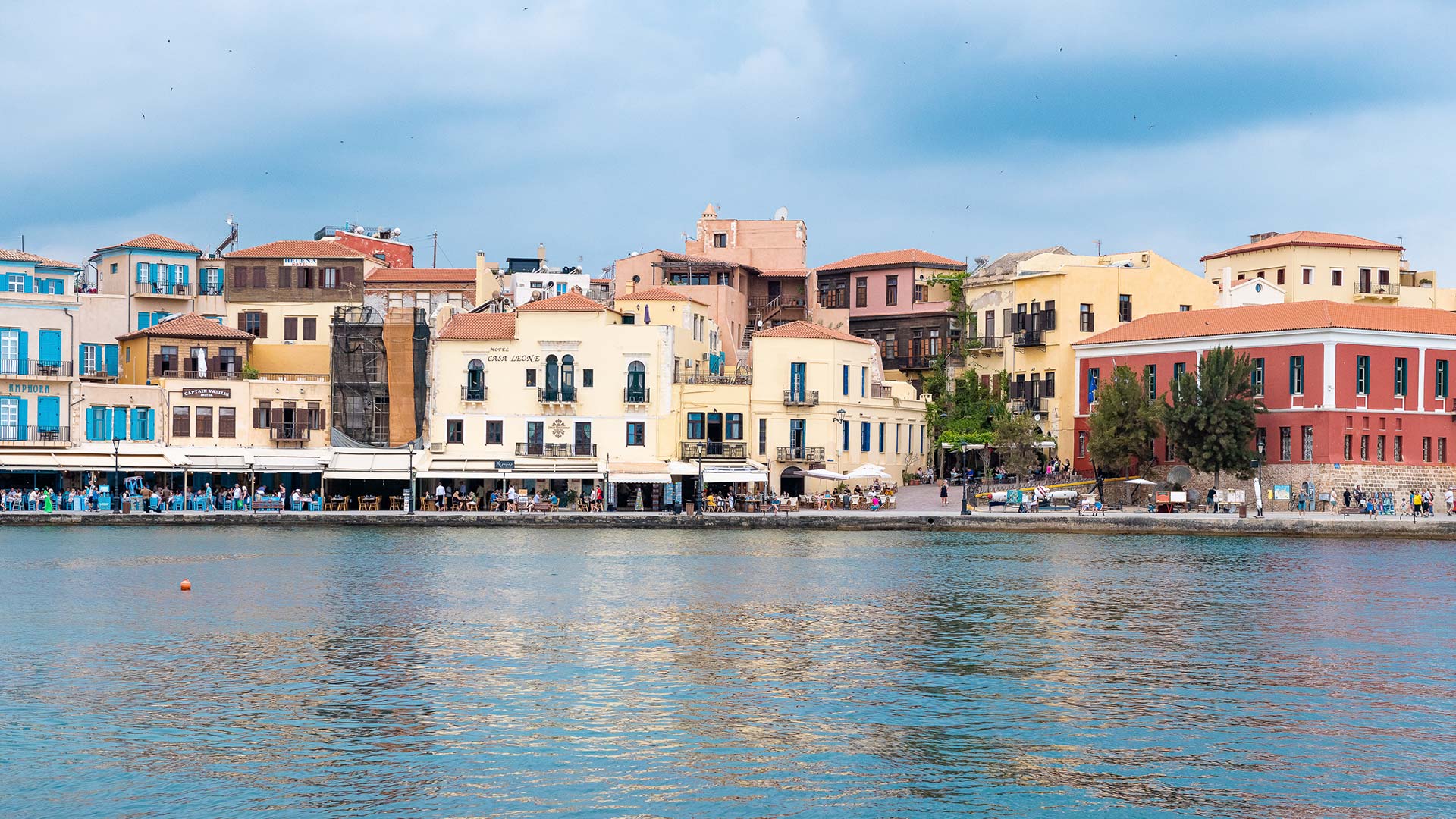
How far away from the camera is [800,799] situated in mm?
16359

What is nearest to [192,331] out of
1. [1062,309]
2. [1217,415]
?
[1062,309]

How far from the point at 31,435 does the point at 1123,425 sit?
3972cm

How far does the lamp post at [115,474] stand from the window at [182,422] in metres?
2.03

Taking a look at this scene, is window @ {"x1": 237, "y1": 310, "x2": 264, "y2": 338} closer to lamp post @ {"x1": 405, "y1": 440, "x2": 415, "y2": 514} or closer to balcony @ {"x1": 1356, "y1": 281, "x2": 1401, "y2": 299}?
lamp post @ {"x1": 405, "y1": 440, "x2": 415, "y2": 514}

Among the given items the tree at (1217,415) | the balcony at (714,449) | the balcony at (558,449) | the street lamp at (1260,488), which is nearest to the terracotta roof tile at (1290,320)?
the tree at (1217,415)

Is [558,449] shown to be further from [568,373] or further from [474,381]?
[474,381]

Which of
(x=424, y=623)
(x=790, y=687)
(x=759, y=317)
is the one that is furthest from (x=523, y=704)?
(x=759, y=317)

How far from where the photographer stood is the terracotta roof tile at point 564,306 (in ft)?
195

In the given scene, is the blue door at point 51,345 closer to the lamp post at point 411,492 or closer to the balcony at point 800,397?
the lamp post at point 411,492

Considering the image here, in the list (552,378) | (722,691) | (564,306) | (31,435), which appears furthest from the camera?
(564,306)

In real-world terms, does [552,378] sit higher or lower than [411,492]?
higher

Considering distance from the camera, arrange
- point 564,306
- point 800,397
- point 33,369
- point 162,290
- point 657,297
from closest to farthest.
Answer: point 33,369, point 564,306, point 800,397, point 657,297, point 162,290

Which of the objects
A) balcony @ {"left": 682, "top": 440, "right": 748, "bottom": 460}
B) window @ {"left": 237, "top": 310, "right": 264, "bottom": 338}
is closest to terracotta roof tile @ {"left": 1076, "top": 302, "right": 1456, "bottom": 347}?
balcony @ {"left": 682, "top": 440, "right": 748, "bottom": 460}

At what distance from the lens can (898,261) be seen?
72.9m
